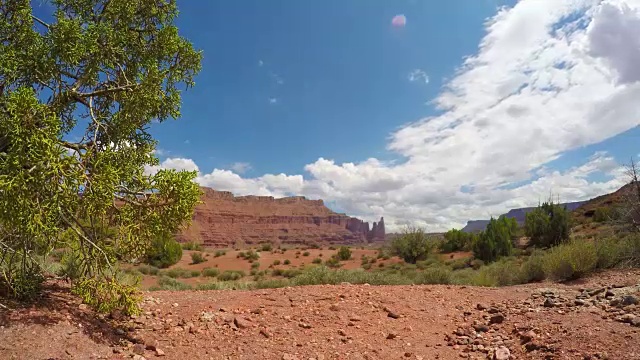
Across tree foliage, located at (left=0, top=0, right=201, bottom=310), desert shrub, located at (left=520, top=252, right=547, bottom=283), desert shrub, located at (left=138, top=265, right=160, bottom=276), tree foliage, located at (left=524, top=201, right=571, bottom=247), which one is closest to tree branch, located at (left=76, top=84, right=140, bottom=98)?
tree foliage, located at (left=0, top=0, right=201, bottom=310)

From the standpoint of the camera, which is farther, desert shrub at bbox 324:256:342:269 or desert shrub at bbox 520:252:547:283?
desert shrub at bbox 324:256:342:269

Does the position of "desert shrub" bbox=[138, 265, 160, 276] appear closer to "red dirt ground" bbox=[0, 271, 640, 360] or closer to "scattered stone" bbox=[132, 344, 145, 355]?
"red dirt ground" bbox=[0, 271, 640, 360]

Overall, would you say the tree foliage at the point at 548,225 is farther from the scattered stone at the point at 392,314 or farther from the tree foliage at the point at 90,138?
the tree foliage at the point at 90,138

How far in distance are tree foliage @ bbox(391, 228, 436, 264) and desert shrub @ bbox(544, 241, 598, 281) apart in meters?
19.4

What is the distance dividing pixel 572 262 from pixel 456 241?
80.2 feet

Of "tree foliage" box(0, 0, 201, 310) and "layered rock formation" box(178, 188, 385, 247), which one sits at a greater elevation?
"layered rock formation" box(178, 188, 385, 247)

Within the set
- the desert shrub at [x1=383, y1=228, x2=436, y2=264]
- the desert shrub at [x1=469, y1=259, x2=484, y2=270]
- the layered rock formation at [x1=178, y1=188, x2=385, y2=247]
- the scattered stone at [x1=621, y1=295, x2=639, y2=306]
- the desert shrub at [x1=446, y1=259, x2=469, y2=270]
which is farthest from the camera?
the layered rock formation at [x1=178, y1=188, x2=385, y2=247]

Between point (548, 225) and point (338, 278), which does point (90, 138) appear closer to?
point (338, 278)

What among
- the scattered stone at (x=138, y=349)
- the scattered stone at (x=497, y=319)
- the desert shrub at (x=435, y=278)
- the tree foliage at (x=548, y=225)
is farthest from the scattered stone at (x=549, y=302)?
Answer: the tree foliage at (x=548, y=225)

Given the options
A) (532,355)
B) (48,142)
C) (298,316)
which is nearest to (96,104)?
(48,142)

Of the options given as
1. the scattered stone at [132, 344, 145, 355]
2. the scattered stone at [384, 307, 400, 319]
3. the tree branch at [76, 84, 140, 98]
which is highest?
the tree branch at [76, 84, 140, 98]

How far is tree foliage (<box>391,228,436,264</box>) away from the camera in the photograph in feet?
103

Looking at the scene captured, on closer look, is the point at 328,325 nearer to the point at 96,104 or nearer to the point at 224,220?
the point at 96,104

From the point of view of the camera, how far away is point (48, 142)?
4.83 m
